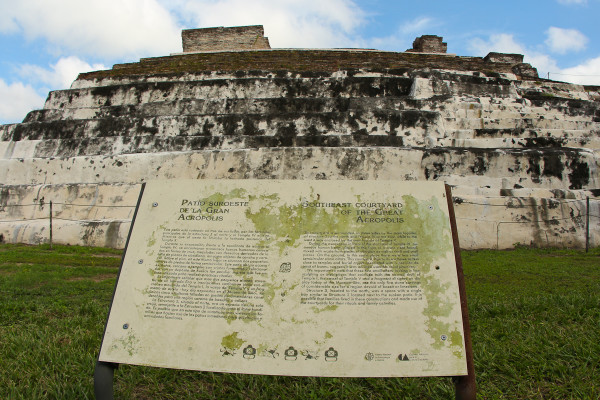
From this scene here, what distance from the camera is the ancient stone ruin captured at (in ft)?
19.8

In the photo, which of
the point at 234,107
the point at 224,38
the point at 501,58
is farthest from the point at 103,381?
the point at 224,38

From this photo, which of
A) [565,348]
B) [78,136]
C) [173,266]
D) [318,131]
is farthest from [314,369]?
[78,136]

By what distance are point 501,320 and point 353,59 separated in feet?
30.8

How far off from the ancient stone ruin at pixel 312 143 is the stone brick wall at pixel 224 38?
463 cm

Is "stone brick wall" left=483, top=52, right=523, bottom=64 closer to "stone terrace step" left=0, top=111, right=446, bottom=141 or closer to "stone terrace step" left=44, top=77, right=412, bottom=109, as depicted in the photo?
"stone terrace step" left=44, top=77, right=412, bottom=109

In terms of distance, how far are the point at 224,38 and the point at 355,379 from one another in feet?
44.4

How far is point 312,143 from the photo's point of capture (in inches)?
267

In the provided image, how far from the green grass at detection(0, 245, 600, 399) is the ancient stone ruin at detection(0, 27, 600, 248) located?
2.12m

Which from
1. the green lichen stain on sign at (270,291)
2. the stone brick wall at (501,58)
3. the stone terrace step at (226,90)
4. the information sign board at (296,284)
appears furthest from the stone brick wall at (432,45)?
the green lichen stain on sign at (270,291)

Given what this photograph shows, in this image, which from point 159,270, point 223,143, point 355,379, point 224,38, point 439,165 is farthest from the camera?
point 224,38

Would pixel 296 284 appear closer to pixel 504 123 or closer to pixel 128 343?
pixel 128 343

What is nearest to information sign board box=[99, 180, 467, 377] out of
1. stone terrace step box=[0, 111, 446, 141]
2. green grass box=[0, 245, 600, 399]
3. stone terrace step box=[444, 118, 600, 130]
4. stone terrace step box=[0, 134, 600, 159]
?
green grass box=[0, 245, 600, 399]

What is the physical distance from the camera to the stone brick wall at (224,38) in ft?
46.2

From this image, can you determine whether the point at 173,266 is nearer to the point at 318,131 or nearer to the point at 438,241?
the point at 438,241
